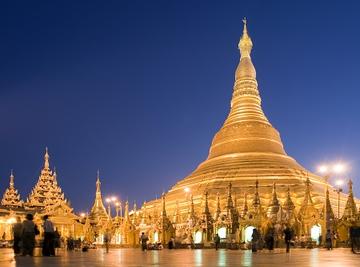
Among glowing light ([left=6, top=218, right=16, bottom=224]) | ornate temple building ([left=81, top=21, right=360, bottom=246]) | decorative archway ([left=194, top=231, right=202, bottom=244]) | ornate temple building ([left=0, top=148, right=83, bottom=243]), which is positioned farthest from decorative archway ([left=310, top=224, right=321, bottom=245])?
glowing light ([left=6, top=218, right=16, bottom=224])

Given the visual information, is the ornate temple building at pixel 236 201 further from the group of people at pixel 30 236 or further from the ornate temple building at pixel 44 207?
the group of people at pixel 30 236

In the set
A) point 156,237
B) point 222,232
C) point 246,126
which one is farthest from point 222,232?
point 246,126

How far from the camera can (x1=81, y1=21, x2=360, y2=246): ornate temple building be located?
38.1m

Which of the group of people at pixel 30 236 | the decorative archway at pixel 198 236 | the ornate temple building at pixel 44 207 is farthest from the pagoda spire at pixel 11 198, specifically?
the group of people at pixel 30 236

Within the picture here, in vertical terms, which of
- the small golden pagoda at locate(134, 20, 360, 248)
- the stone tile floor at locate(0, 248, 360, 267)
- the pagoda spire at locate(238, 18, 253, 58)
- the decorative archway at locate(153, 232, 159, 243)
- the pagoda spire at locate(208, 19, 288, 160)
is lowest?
the decorative archway at locate(153, 232, 159, 243)

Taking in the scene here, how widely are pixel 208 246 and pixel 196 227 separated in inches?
255

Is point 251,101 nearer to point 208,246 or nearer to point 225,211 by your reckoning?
point 225,211

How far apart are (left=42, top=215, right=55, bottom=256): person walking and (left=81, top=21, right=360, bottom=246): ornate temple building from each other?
15.3m

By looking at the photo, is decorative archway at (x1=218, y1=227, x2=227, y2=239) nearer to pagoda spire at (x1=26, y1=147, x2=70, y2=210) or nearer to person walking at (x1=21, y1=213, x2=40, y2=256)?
person walking at (x1=21, y1=213, x2=40, y2=256)

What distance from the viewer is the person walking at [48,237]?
55.5 feet

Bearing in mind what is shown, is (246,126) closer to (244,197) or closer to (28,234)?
(244,197)

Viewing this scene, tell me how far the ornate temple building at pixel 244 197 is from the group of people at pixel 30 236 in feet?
50.9

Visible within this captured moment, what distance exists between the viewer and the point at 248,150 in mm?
56875

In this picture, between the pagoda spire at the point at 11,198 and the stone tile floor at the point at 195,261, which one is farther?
the pagoda spire at the point at 11,198
